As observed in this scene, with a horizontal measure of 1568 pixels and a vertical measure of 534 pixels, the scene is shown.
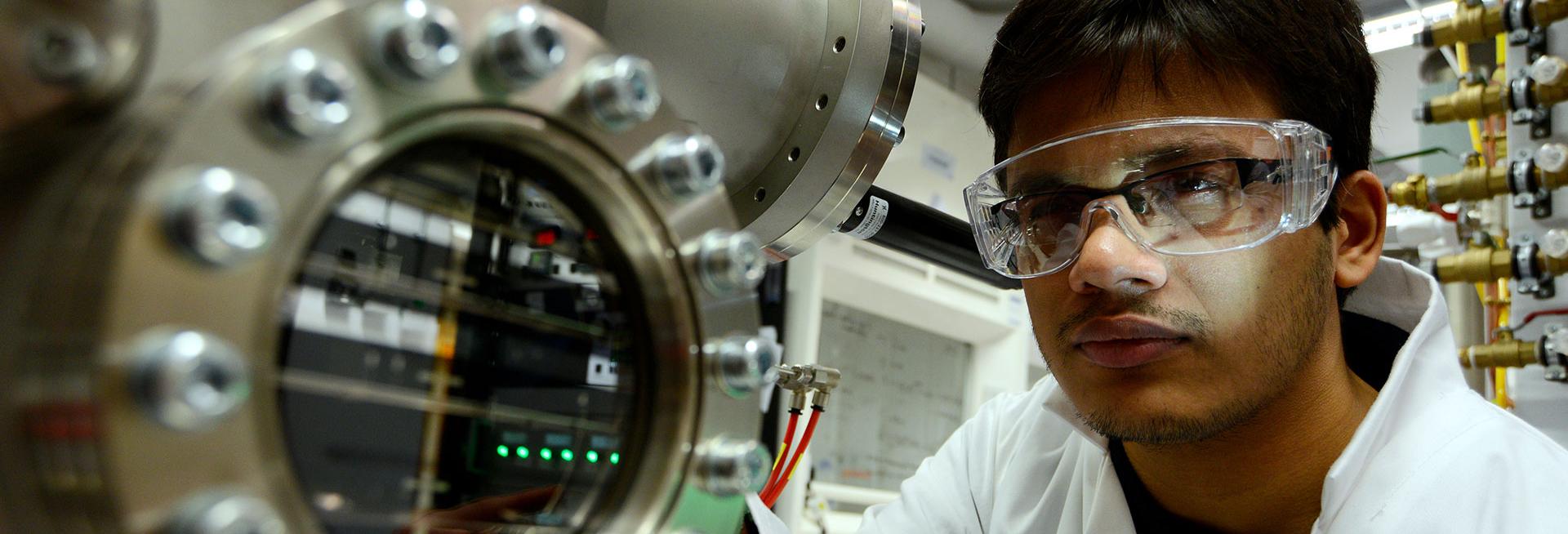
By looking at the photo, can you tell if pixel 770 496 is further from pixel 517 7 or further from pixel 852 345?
pixel 852 345

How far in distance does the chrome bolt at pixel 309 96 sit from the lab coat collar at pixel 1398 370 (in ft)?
3.42

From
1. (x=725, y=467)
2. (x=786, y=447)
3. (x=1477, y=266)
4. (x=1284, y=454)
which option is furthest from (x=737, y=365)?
(x=1477, y=266)

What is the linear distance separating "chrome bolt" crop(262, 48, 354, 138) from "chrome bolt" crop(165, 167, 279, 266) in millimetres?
22

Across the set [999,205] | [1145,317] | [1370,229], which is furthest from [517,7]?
[1370,229]

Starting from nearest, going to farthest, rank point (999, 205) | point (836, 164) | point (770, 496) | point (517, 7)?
point (517, 7), point (836, 164), point (770, 496), point (999, 205)

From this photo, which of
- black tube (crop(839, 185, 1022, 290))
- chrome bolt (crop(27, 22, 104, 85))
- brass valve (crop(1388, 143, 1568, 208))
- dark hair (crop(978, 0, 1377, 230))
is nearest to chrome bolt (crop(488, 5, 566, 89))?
chrome bolt (crop(27, 22, 104, 85))

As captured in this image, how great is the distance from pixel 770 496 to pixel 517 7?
599mm

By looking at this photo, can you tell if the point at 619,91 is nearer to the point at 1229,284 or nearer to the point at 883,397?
the point at 1229,284

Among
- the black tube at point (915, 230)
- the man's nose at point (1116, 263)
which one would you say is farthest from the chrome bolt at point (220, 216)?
the man's nose at point (1116, 263)

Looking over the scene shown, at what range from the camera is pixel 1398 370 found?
1.14 meters

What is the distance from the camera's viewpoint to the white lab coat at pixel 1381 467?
99 cm

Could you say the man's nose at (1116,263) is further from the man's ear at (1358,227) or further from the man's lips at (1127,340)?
the man's ear at (1358,227)

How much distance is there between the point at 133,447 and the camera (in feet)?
0.96

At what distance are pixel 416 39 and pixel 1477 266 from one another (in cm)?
195
